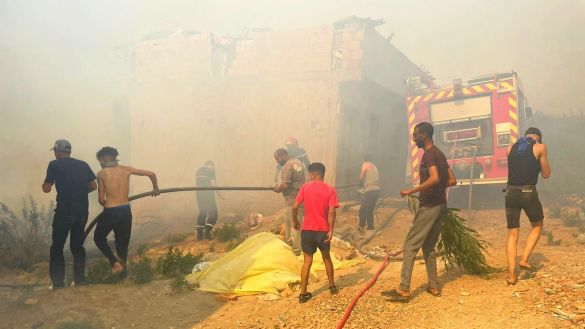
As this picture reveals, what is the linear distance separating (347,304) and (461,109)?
6.58 m

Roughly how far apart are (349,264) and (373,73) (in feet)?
21.8

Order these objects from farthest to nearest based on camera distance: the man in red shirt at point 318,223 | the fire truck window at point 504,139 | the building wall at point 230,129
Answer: the building wall at point 230,129
the fire truck window at point 504,139
the man in red shirt at point 318,223

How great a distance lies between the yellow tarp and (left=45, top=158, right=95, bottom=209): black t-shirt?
1.60m

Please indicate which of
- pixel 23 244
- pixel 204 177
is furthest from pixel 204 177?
pixel 23 244

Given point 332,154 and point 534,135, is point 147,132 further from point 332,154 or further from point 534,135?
point 534,135

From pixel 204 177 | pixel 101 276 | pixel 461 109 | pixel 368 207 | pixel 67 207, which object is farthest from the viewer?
pixel 461 109

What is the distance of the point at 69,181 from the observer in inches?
190

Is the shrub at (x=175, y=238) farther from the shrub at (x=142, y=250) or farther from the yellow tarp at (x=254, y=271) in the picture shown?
the yellow tarp at (x=254, y=271)

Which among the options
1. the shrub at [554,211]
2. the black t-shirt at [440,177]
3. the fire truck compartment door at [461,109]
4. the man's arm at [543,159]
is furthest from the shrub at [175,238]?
the shrub at [554,211]

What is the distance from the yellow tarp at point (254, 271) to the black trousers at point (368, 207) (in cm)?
235

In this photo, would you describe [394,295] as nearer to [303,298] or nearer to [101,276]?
[303,298]

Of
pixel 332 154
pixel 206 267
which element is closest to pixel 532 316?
pixel 206 267

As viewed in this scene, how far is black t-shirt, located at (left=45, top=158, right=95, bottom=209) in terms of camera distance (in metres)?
4.78

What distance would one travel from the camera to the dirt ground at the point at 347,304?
3.27m
